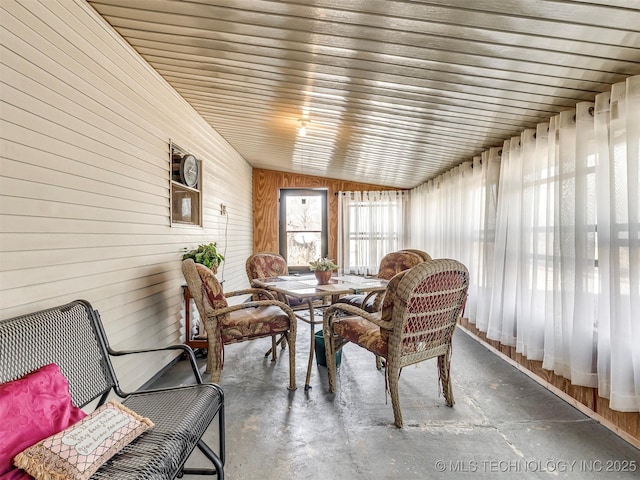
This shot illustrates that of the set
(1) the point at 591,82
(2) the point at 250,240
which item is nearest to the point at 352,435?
(1) the point at 591,82

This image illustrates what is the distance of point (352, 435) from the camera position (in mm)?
1983

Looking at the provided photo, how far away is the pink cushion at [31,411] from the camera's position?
41.1 inches

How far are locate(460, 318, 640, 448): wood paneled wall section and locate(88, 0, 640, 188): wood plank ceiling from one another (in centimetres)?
192

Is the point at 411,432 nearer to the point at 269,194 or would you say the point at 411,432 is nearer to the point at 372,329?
the point at 372,329

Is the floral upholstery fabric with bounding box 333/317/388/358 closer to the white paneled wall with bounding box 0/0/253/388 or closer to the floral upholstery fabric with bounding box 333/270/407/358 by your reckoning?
the floral upholstery fabric with bounding box 333/270/407/358

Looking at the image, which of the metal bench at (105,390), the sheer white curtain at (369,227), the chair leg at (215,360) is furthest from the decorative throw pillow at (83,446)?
the sheer white curtain at (369,227)

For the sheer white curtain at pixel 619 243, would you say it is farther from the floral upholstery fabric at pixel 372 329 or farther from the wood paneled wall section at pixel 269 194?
the wood paneled wall section at pixel 269 194

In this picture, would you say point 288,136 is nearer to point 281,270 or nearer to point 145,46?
point 281,270

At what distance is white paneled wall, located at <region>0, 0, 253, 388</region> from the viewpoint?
1539 mm

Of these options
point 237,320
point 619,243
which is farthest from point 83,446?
point 619,243

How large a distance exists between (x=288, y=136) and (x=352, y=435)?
333 cm

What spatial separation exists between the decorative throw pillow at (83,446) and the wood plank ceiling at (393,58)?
6.59 feet

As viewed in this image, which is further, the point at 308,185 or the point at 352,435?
the point at 308,185

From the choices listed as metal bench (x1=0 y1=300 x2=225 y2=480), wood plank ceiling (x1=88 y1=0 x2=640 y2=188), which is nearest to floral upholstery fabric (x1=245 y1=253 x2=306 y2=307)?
wood plank ceiling (x1=88 y1=0 x2=640 y2=188)
